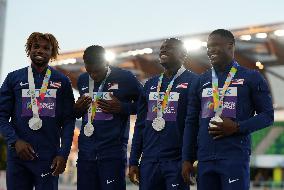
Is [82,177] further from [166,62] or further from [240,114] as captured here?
[240,114]

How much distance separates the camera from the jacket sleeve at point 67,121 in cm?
478

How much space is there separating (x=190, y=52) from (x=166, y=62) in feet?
69.3

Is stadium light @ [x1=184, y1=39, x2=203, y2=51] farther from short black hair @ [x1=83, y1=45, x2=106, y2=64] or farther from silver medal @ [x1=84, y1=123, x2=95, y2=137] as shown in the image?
silver medal @ [x1=84, y1=123, x2=95, y2=137]

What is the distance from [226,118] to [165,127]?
2.93ft

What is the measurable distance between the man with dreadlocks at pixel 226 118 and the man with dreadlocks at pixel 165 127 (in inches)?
15.6

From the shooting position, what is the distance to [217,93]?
4.21 metres

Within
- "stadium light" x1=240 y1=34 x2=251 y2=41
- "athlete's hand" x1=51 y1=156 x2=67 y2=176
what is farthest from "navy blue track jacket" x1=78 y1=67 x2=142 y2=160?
"stadium light" x1=240 y1=34 x2=251 y2=41

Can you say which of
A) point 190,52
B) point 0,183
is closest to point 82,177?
point 0,183

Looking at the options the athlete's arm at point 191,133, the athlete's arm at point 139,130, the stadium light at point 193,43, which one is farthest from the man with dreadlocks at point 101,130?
the stadium light at point 193,43

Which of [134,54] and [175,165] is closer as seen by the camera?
[175,165]

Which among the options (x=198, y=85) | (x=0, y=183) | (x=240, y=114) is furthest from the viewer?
(x=0, y=183)

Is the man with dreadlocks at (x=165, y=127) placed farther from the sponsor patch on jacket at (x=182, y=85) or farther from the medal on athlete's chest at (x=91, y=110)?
the medal on athlete's chest at (x=91, y=110)

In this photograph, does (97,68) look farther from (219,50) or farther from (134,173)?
(219,50)

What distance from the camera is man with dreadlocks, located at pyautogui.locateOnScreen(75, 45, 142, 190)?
5227 mm
